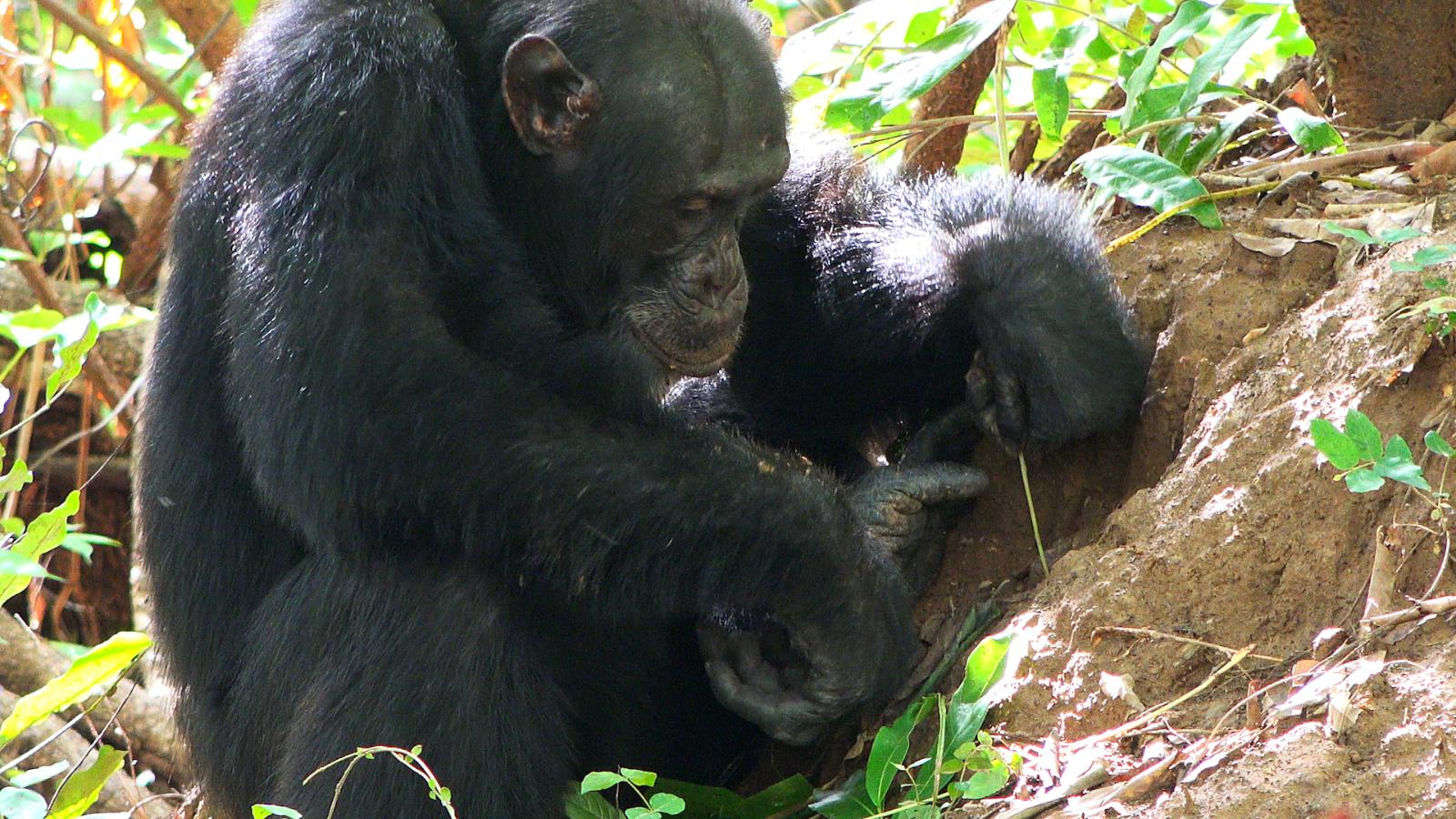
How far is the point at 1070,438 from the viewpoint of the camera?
338cm

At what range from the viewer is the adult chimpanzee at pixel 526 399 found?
2.79 metres

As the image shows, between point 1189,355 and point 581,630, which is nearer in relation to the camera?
point 581,630

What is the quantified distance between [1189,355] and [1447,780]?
138 centimetres

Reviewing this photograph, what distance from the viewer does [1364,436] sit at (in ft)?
8.19

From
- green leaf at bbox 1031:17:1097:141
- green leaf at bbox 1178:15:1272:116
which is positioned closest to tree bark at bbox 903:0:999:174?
green leaf at bbox 1031:17:1097:141

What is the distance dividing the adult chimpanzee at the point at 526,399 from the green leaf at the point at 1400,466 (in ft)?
2.88

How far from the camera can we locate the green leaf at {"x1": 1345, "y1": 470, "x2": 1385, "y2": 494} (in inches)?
95.5

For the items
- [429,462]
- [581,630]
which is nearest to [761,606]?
[581,630]

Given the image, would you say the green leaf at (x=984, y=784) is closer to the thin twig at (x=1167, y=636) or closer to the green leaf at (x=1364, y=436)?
the thin twig at (x=1167, y=636)

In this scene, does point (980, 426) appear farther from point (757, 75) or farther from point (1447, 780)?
point (1447, 780)

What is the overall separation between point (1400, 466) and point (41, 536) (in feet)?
8.63

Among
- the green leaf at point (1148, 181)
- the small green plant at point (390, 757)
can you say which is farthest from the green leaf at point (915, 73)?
the small green plant at point (390, 757)

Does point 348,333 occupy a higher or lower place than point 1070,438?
higher

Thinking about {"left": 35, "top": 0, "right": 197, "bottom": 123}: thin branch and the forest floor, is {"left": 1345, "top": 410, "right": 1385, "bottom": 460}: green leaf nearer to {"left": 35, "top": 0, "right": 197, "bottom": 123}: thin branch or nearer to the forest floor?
the forest floor
